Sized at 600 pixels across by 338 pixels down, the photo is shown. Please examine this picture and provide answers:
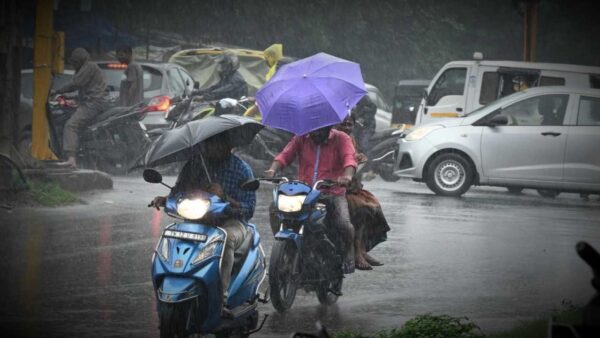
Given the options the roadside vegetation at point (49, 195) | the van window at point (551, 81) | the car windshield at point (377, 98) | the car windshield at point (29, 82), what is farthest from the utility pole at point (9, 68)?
the car windshield at point (377, 98)

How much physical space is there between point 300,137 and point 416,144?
31.0 ft

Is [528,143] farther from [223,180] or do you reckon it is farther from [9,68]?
[223,180]

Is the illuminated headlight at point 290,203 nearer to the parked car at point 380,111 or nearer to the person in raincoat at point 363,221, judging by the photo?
the person in raincoat at point 363,221

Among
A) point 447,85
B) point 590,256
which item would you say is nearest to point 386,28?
point 447,85

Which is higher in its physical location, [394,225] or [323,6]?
[323,6]

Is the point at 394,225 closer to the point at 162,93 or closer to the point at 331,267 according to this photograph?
the point at 331,267

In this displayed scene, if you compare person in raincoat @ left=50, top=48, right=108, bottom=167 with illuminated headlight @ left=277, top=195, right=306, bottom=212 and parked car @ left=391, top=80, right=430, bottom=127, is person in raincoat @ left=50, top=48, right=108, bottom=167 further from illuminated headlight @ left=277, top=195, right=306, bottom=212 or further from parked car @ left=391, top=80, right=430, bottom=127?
parked car @ left=391, top=80, right=430, bottom=127

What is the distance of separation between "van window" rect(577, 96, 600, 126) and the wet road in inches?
79.0

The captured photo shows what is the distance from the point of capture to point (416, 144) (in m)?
18.5

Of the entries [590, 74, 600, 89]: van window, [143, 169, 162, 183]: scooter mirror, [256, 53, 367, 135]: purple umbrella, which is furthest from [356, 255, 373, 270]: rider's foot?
[590, 74, 600, 89]: van window

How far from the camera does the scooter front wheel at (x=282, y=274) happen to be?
8133 mm

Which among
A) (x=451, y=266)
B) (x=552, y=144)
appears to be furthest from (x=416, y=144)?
(x=451, y=266)

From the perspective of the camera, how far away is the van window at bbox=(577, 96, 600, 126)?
18.1 metres

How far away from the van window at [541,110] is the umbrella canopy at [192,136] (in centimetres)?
1146
